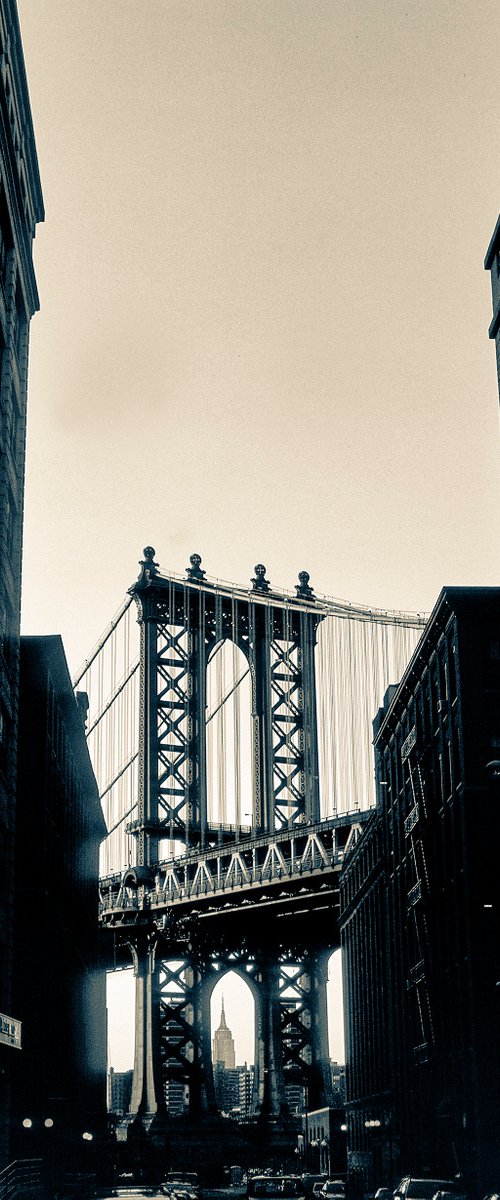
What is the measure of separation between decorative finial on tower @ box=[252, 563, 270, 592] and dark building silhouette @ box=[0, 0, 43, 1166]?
5873 centimetres

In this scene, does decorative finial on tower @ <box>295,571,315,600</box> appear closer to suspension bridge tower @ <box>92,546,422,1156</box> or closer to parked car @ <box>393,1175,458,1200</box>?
suspension bridge tower @ <box>92,546,422,1156</box>

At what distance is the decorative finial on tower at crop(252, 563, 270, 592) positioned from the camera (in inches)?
4715

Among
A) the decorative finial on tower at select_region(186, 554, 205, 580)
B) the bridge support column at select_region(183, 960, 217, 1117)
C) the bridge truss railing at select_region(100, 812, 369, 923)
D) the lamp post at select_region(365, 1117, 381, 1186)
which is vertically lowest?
the lamp post at select_region(365, 1117, 381, 1186)

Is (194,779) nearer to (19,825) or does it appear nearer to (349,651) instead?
(349,651)

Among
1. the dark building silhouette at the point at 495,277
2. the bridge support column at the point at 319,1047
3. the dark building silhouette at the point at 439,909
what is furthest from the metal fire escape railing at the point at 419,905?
the bridge support column at the point at 319,1047

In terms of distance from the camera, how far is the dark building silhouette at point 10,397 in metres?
53.7

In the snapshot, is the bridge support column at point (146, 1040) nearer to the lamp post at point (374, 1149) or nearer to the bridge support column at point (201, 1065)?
the bridge support column at point (201, 1065)

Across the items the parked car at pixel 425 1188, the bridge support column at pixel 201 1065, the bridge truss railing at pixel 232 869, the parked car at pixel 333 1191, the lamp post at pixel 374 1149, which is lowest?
the parked car at pixel 425 1188

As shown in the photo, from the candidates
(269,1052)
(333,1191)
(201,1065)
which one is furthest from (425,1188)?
(201,1065)

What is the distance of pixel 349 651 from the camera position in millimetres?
116625

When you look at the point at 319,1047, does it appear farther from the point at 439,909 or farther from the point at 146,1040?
the point at 439,909

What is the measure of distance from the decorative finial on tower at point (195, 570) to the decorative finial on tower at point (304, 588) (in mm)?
7949

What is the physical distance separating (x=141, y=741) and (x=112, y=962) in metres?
17.5

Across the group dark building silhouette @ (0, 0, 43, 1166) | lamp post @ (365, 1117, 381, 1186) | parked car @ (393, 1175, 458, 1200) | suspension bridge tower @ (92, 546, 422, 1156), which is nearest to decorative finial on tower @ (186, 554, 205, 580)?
suspension bridge tower @ (92, 546, 422, 1156)
